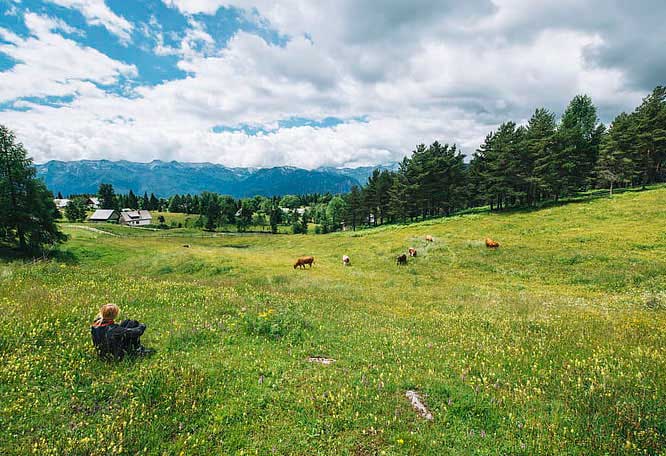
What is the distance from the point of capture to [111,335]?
7324 mm

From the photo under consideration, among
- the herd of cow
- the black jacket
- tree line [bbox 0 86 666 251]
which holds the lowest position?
the herd of cow

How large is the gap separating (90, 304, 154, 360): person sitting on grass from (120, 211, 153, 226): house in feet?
570

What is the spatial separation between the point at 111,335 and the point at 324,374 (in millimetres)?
5458

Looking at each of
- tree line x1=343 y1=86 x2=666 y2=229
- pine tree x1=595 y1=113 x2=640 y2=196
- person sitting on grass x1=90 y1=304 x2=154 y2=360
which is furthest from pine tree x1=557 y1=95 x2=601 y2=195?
person sitting on grass x1=90 y1=304 x2=154 y2=360

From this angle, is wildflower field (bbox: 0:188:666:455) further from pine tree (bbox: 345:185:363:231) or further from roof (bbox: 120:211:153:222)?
roof (bbox: 120:211:153:222)

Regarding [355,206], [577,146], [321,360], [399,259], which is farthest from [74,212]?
[577,146]

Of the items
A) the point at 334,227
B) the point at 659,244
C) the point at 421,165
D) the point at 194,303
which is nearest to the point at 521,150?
the point at 421,165

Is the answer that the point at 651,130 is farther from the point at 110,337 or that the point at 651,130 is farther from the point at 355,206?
the point at 110,337

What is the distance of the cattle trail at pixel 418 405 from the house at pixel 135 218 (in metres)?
179

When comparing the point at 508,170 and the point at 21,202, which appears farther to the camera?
the point at 508,170

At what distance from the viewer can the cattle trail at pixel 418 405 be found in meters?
6.38

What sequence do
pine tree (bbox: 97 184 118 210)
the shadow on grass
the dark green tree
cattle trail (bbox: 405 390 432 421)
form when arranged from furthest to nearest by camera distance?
1. pine tree (bbox: 97 184 118 210)
2. the dark green tree
3. the shadow on grass
4. cattle trail (bbox: 405 390 432 421)

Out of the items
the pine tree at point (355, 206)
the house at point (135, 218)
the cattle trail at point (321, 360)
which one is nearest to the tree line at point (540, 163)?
the pine tree at point (355, 206)

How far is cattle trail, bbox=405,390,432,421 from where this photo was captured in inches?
251
